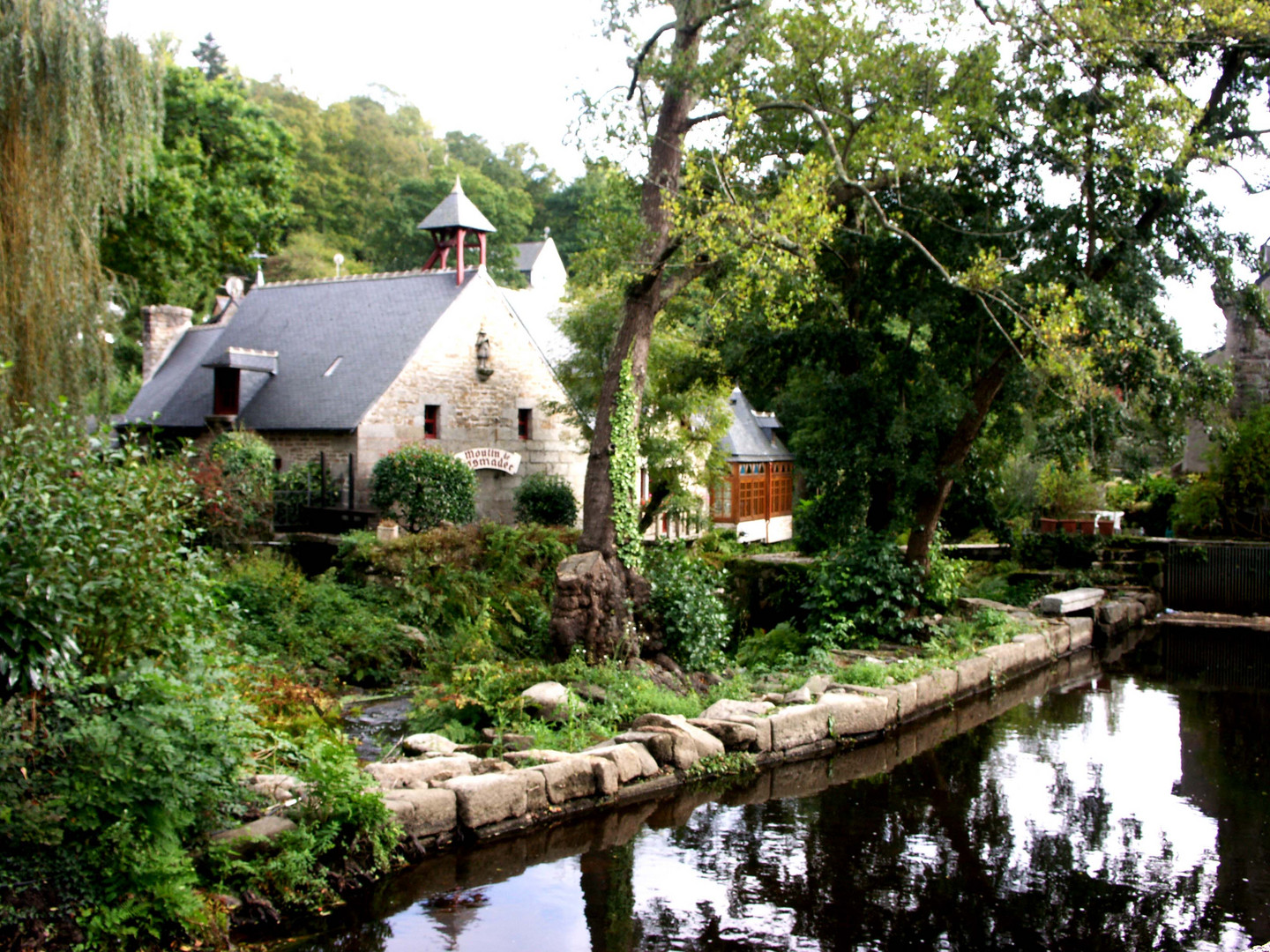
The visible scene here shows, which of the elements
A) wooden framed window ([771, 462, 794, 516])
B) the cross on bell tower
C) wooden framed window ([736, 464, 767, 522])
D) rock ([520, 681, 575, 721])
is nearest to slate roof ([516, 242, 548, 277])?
wooden framed window ([771, 462, 794, 516])

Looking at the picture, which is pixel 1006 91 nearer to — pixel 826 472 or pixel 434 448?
pixel 826 472

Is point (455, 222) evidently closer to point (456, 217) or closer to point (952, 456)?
point (456, 217)

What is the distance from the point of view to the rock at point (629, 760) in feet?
24.8

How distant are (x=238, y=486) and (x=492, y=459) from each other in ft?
20.4

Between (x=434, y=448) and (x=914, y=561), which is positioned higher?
(x=434, y=448)

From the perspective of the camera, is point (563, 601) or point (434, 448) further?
point (434, 448)

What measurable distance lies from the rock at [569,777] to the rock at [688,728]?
3.68 feet

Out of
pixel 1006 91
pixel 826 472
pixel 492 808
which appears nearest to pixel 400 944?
pixel 492 808

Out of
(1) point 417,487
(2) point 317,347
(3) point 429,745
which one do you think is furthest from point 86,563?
(2) point 317,347

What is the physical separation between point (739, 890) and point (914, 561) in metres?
8.10

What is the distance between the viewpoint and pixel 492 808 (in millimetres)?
6645

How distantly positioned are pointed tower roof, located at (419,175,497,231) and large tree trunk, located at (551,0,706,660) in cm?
1210

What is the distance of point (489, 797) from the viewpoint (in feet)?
21.8

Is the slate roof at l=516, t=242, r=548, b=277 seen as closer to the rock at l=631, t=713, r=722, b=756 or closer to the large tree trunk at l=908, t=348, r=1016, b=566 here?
the large tree trunk at l=908, t=348, r=1016, b=566
